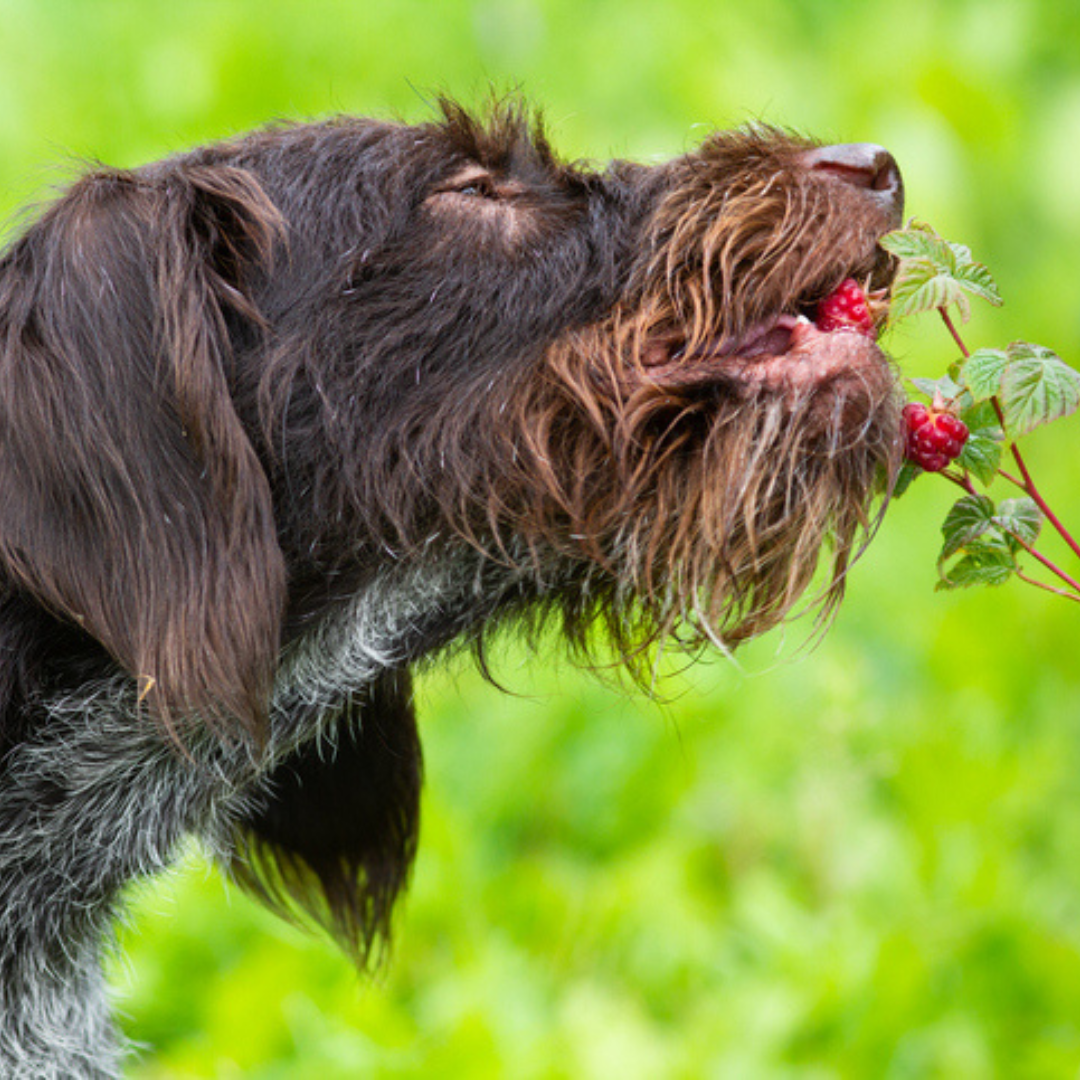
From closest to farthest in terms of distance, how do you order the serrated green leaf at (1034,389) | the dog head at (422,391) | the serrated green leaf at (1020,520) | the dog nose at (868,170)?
the serrated green leaf at (1034,389)
the serrated green leaf at (1020,520)
the dog head at (422,391)
the dog nose at (868,170)

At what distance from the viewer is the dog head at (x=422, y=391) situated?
2.64 m

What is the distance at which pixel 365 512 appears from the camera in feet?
9.30

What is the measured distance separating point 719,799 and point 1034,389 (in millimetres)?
2826

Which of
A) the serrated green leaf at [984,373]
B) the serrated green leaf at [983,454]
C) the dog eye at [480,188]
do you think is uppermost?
→ the dog eye at [480,188]

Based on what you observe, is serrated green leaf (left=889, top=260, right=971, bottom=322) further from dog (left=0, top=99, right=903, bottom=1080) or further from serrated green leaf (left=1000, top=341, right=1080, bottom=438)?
dog (left=0, top=99, right=903, bottom=1080)

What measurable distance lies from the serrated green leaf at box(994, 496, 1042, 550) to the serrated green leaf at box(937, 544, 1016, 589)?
26 millimetres

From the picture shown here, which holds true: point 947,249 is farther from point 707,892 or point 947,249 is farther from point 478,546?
point 707,892


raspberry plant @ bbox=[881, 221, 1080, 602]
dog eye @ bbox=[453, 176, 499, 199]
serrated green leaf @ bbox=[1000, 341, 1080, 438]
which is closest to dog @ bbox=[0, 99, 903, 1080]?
dog eye @ bbox=[453, 176, 499, 199]

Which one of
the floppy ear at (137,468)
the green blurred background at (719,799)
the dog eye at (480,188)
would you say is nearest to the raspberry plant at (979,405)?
the green blurred background at (719,799)

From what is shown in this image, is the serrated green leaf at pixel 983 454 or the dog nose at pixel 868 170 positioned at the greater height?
the dog nose at pixel 868 170

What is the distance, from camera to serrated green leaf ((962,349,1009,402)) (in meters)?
2.48

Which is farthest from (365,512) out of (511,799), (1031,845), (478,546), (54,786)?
(1031,845)

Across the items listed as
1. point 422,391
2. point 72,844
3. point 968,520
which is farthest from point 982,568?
point 72,844

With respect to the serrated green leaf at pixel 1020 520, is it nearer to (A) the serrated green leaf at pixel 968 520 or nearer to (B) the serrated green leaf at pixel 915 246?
(A) the serrated green leaf at pixel 968 520
